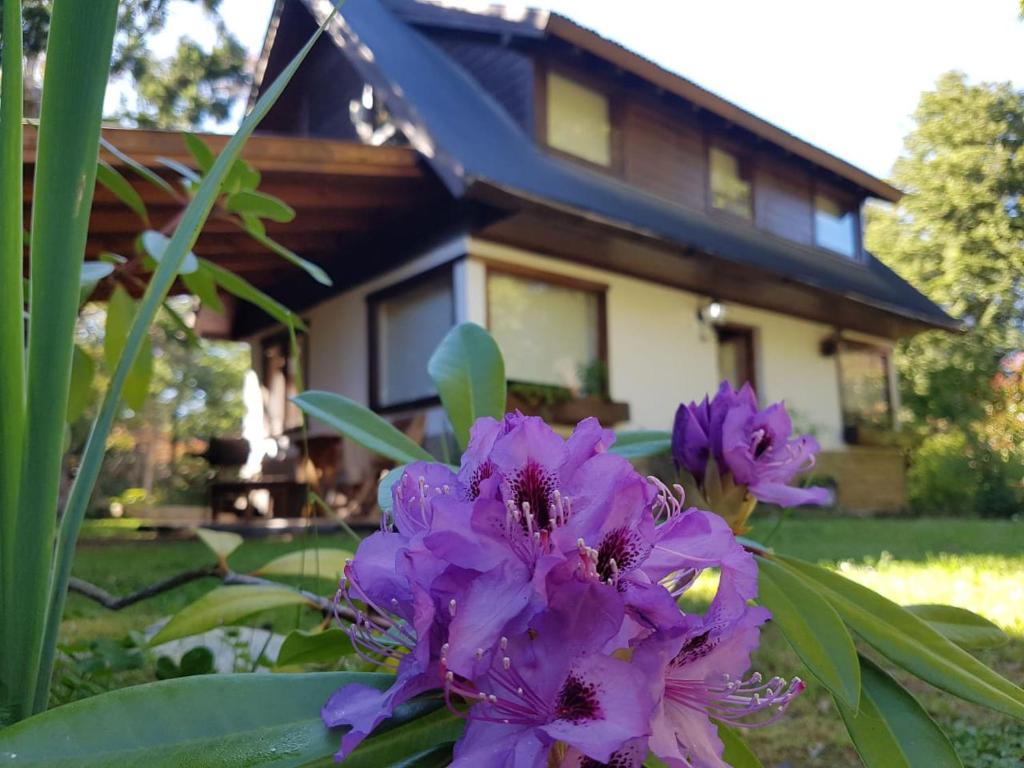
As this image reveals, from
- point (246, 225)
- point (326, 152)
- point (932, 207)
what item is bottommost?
point (246, 225)

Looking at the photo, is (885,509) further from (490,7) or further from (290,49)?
(290,49)

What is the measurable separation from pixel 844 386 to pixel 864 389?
2.14 feet

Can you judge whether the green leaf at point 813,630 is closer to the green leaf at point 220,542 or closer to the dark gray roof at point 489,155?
the green leaf at point 220,542

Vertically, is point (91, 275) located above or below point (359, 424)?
above

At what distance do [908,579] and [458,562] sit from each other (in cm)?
411

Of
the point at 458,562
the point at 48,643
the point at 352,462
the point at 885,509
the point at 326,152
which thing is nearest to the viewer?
the point at 458,562

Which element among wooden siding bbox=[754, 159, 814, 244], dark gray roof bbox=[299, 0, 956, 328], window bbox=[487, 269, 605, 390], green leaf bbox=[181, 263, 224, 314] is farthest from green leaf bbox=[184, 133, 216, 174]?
wooden siding bbox=[754, 159, 814, 244]

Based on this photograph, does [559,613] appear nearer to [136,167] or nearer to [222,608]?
[222,608]

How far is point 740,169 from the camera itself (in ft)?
35.7

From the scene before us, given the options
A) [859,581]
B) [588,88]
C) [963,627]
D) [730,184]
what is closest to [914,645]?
[963,627]

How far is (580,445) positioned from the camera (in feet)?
1.81

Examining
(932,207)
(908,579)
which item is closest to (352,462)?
(908,579)

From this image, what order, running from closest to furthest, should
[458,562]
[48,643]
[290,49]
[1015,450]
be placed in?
[458,562] → [48,643] → [290,49] → [1015,450]

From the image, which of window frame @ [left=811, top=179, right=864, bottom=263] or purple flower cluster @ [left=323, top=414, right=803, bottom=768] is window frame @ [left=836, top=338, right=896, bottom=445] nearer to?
window frame @ [left=811, top=179, right=864, bottom=263]
